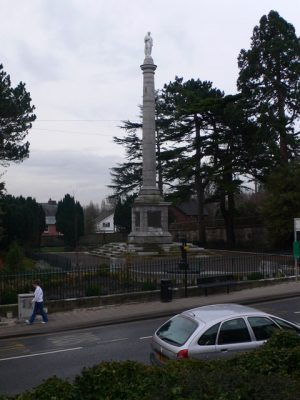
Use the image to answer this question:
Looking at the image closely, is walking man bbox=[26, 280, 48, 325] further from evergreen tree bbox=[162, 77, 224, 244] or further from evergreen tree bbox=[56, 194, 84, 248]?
evergreen tree bbox=[56, 194, 84, 248]

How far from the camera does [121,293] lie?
20891 millimetres

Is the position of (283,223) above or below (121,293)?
above

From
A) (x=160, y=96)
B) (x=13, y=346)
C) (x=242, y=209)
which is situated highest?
(x=160, y=96)

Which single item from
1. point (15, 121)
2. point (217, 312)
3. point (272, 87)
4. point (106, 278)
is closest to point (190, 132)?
point (272, 87)

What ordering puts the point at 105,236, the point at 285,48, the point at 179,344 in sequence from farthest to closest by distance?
the point at 105,236
the point at 285,48
the point at 179,344

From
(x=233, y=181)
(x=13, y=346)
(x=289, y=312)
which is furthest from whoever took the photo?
(x=233, y=181)

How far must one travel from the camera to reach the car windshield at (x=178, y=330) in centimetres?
941

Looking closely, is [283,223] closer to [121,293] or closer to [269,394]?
[121,293]

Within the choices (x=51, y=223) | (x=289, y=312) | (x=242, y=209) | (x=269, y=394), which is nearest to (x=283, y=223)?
(x=242, y=209)

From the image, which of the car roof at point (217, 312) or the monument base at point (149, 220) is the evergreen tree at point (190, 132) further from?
the car roof at point (217, 312)

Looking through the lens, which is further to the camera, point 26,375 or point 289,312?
point 289,312

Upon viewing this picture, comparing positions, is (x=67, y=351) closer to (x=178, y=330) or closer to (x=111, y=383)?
(x=178, y=330)

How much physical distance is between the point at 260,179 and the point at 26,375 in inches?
1641

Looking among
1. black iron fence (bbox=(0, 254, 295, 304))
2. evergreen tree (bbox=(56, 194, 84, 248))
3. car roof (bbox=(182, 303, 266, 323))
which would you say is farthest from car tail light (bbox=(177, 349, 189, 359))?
evergreen tree (bbox=(56, 194, 84, 248))
